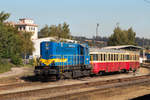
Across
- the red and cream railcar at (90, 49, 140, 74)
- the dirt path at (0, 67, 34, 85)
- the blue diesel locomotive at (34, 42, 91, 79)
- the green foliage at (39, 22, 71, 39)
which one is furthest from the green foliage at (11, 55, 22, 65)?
the green foliage at (39, 22, 71, 39)

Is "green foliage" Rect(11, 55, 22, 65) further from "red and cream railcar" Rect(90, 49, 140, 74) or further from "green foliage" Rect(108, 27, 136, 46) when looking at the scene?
"green foliage" Rect(108, 27, 136, 46)

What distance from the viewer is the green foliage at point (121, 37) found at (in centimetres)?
7850

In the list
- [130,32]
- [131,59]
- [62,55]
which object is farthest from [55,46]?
[130,32]

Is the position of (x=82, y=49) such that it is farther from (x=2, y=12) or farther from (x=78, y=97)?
(x=2, y=12)

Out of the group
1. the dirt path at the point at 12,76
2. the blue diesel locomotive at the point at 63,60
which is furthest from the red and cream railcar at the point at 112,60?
the dirt path at the point at 12,76

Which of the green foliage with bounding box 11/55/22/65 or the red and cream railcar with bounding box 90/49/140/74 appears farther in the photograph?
the green foliage with bounding box 11/55/22/65

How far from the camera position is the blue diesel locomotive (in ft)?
58.2

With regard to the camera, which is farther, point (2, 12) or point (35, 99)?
point (2, 12)

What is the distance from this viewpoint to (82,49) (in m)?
20.6

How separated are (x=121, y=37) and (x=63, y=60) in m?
63.1

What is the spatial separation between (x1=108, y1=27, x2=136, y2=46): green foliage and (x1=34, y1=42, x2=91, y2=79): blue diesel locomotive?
5953cm

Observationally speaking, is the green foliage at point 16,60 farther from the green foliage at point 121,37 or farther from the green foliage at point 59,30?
the green foliage at point 121,37

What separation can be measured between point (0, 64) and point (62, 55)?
1354 centimetres

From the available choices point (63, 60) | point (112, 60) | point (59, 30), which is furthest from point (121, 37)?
point (63, 60)
